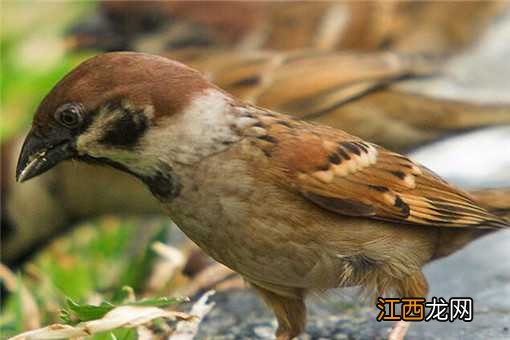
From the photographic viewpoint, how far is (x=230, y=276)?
4027 millimetres

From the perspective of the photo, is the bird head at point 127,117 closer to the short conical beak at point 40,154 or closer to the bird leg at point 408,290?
the short conical beak at point 40,154

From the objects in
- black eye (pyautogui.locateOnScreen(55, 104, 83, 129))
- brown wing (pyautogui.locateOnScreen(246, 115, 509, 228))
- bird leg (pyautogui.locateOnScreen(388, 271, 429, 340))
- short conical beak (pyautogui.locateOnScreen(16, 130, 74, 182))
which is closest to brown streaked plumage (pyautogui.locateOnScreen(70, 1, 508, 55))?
brown wing (pyautogui.locateOnScreen(246, 115, 509, 228))

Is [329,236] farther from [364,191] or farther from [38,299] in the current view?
[38,299]

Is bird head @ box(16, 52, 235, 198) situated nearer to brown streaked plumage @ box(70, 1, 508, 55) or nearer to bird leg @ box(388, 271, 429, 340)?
bird leg @ box(388, 271, 429, 340)

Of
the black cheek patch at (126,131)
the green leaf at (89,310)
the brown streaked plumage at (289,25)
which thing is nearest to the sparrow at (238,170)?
Result: the black cheek patch at (126,131)

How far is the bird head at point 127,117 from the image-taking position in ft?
8.69

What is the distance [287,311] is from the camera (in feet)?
10.2

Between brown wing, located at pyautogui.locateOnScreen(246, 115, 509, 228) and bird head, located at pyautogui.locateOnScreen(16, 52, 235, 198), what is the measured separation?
0.80 feet

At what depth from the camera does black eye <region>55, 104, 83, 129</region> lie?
2.64 meters

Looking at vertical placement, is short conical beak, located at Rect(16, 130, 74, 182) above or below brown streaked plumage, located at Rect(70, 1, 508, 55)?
below

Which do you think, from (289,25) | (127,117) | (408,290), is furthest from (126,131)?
(289,25)

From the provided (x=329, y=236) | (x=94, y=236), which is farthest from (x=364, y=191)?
(x=94, y=236)

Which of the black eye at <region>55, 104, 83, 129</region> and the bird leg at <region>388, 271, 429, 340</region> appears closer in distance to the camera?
the black eye at <region>55, 104, 83, 129</region>

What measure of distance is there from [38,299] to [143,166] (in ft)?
5.93
